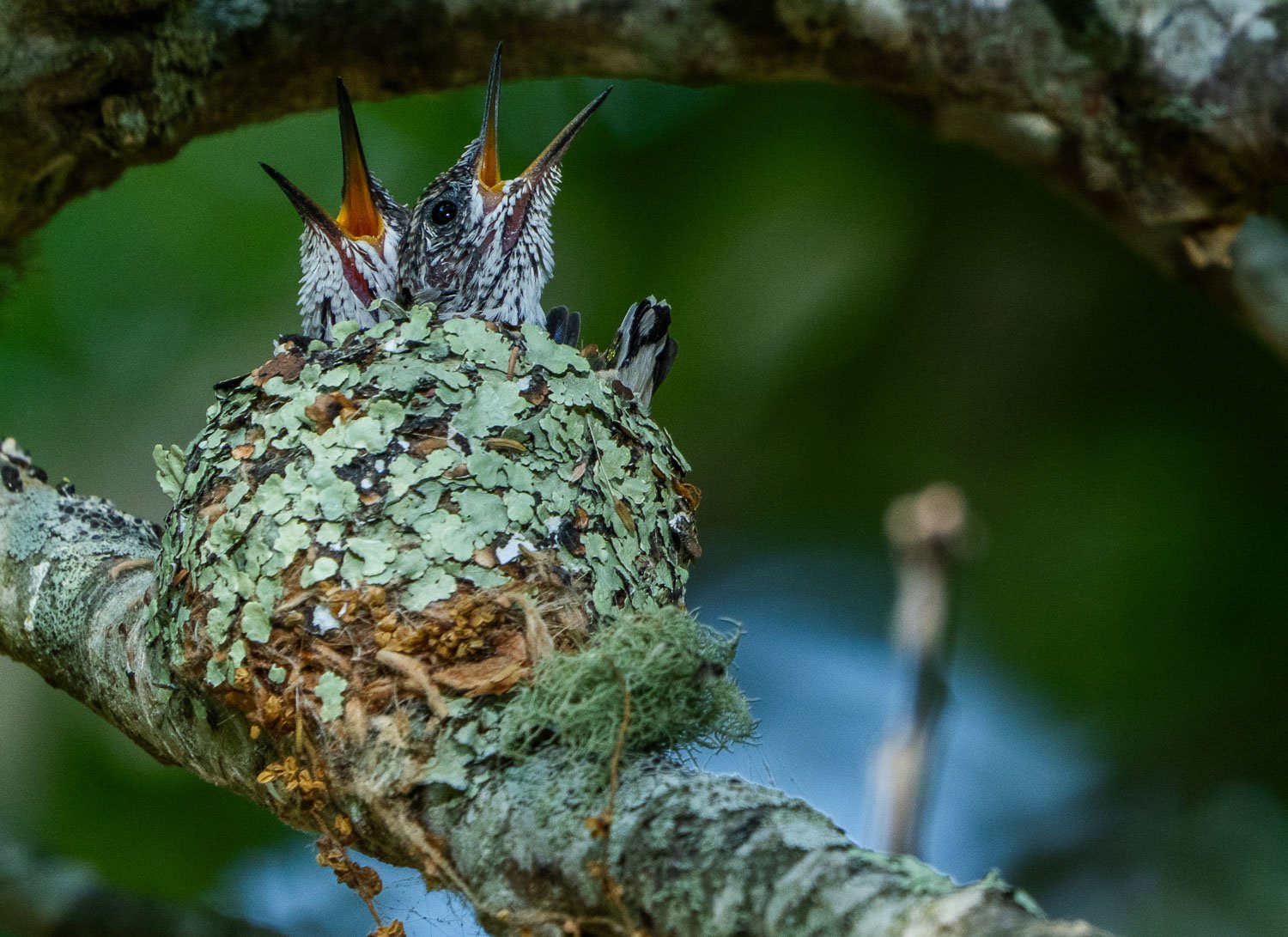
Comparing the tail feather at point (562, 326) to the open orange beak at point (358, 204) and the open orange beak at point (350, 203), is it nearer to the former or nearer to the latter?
the open orange beak at point (350, 203)

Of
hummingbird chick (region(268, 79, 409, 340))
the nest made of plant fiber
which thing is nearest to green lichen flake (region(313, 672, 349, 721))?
the nest made of plant fiber

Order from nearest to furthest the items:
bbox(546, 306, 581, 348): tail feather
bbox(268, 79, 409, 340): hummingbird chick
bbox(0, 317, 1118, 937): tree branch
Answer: bbox(0, 317, 1118, 937): tree branch < bbox(546, 306, 581, 348): tail feather < bbox(268, 79, 409, 340): hummingbird chick

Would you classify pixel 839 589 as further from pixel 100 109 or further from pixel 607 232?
pixel 100 109

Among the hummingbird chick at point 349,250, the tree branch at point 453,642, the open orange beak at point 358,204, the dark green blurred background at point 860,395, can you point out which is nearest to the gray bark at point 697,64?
the hummingbird chick at point 349,250

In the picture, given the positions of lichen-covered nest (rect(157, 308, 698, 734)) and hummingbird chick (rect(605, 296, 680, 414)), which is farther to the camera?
hummingbird chick (rect(605, 296, 680, 414))

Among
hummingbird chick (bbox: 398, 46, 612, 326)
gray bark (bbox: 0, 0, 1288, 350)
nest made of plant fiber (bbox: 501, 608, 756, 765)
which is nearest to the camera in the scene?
nest made of plant fiber (bbox: 501, 608, 756, 765)

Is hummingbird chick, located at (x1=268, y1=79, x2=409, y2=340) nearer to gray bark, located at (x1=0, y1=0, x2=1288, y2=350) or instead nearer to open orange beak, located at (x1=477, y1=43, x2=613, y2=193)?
open orange beak, located at (x1=477, y1=43, x2=613, y2=193)

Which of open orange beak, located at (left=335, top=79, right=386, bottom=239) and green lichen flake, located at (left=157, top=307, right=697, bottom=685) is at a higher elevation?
open orange beak, located at (left=335, top=79, right=386, bottom=239)
